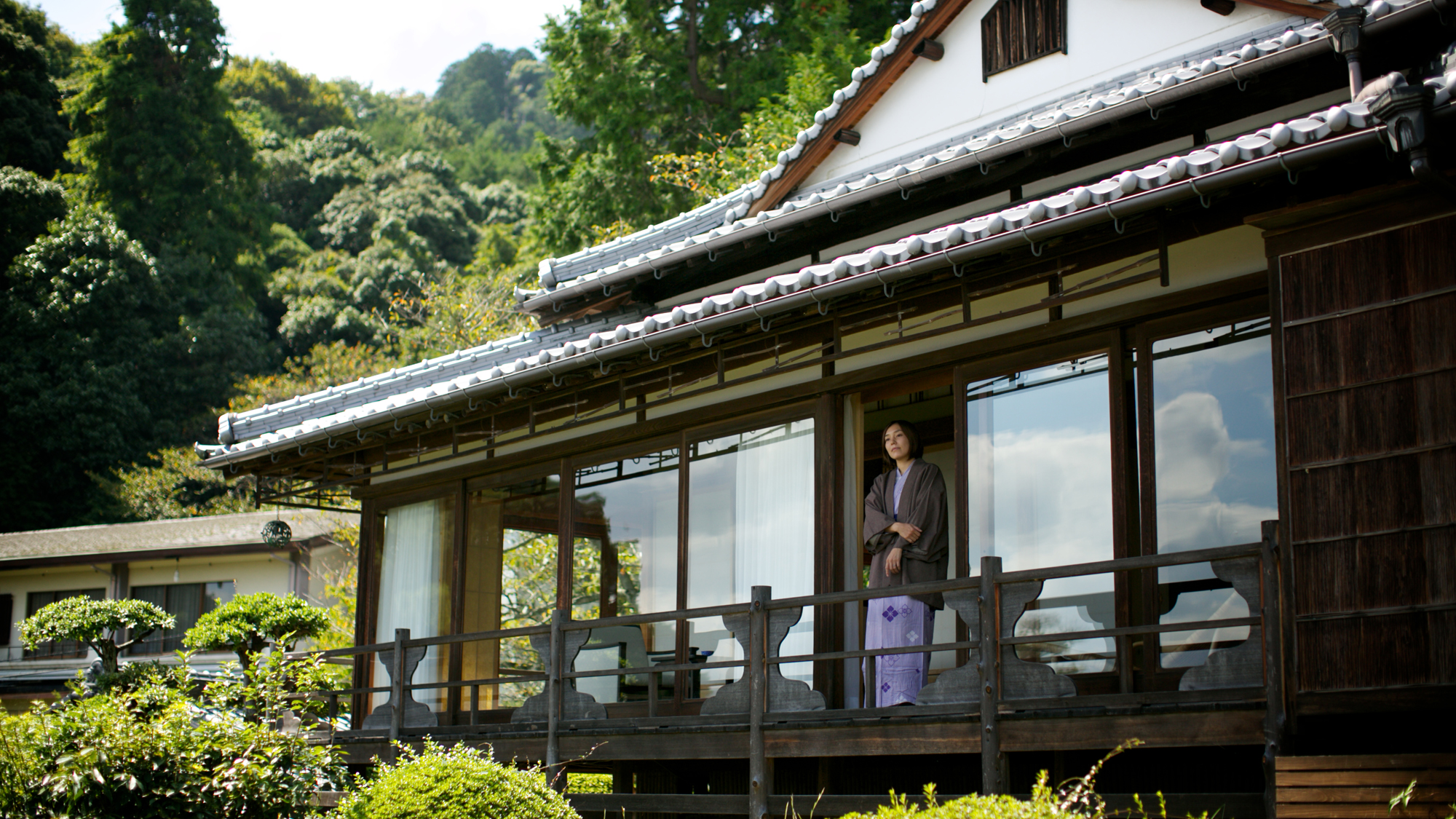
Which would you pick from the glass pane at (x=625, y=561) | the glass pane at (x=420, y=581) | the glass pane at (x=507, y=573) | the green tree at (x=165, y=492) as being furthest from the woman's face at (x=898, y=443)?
the green tree at (x=165, y=492)

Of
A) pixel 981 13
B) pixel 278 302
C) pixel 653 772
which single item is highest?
pixel 278 302

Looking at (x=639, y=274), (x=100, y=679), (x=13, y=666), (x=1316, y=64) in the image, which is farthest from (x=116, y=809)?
(x=13, y=666)

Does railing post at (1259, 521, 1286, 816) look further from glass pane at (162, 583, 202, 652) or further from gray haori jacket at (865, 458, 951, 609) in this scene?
glass pane at (162, 583, 202, 652)

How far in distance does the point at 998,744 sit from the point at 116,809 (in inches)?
191

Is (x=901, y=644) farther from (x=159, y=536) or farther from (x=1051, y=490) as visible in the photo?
(x=159, y=536)

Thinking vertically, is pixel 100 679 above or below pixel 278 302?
below

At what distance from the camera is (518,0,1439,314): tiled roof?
732 centimetres

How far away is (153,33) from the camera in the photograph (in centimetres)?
3903

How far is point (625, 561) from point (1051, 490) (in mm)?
3695

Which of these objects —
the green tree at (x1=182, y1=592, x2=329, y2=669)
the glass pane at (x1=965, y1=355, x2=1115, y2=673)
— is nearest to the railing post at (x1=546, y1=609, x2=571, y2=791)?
the glass pane at (x1=965, y1=355, x2=1115, y2=673)

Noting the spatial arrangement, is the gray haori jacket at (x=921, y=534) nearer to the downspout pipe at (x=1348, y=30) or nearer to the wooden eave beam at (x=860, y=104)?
the downspout pipe at (x=1348, y=30)

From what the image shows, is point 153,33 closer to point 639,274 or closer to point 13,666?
point 13,666

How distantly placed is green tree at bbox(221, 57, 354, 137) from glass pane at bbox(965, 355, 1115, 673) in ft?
157

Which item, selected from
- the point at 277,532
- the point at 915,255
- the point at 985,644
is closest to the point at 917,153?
the point at 915,255
